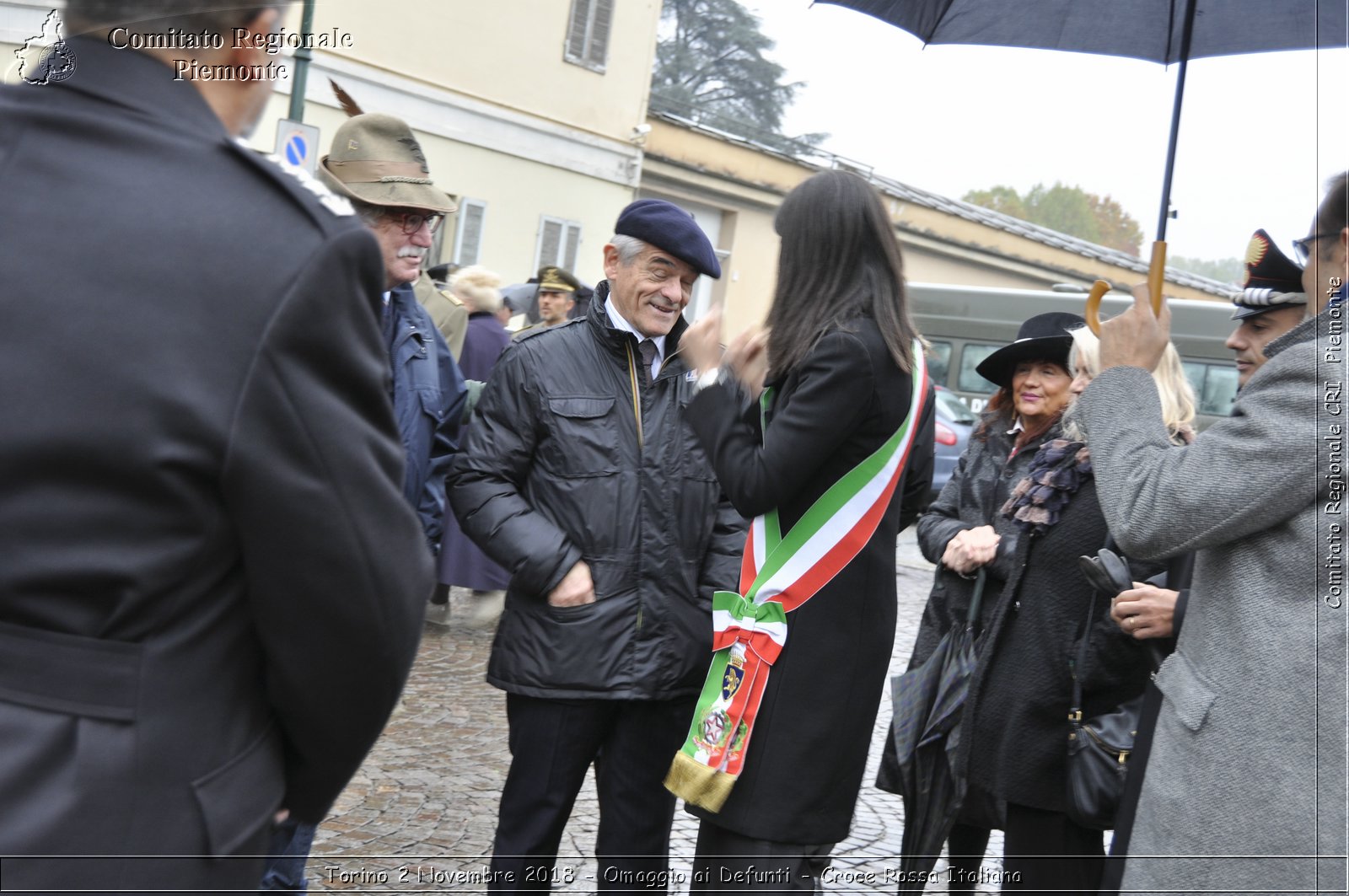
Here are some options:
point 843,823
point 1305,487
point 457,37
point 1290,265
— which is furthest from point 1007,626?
point 457,37

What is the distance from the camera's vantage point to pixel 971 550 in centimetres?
385

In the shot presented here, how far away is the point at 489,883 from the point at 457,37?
598 inches

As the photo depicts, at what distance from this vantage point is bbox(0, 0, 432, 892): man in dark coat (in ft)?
4.43

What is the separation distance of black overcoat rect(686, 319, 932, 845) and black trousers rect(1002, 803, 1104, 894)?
749 millimetres

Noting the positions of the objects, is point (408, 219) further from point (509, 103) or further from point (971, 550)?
point (509, 103)

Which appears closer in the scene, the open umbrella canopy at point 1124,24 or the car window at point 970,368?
the open umbrella canopy at point 1124,24

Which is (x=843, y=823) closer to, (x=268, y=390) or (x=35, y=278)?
(x=268, y=390)

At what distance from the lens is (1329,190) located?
224cm

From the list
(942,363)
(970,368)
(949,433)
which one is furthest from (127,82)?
(942,363)

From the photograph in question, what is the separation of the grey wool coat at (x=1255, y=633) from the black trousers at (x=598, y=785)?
1.35 metres

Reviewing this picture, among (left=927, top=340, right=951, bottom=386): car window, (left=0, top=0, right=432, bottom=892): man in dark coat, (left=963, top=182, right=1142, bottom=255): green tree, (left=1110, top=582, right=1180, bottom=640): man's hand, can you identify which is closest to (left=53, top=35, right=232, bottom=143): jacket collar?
(left=0, top=0, right=432, bottom=892): man in dark coat

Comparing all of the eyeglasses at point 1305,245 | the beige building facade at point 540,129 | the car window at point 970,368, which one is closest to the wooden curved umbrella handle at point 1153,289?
the eyeglasses at point 1305,245

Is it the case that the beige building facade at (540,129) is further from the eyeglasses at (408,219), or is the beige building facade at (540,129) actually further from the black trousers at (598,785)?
the black trousers at (598,785)

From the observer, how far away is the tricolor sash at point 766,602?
2.76m
